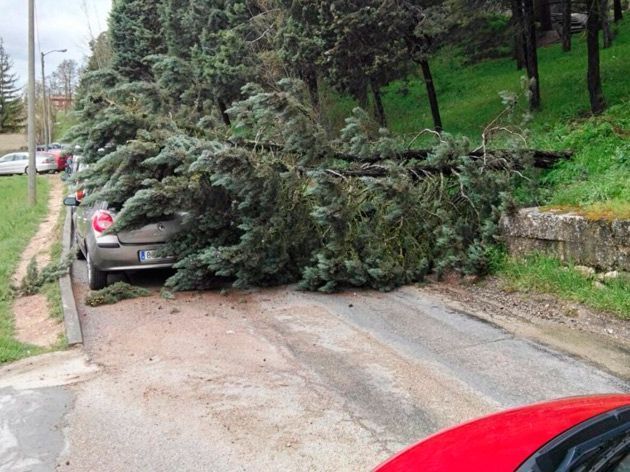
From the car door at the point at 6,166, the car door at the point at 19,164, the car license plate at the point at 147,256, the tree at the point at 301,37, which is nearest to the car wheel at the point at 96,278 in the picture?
the car license plate at the point at 147,256

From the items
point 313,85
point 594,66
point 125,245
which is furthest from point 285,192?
point 313,85

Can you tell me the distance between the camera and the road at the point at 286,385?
398cm

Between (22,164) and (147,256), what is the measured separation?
3384 cm

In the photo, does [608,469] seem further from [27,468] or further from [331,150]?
[331,150]

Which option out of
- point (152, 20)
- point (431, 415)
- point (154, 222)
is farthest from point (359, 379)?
point (152, 20)

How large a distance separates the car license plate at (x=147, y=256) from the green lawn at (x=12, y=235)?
169 centimetres

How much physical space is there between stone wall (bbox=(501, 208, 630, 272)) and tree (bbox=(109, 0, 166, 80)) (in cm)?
2530

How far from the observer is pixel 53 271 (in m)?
9.21

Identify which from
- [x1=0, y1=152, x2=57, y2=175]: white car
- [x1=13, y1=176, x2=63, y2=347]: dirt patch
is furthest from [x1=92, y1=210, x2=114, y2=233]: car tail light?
[x1=0, y1=152, x2=57, y2=175]: white car

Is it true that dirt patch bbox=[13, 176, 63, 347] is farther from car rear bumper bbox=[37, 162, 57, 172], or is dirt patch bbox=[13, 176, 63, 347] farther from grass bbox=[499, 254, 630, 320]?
car rear bumper bbox=[37, 162, 57, 172]

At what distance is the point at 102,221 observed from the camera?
26.8ft

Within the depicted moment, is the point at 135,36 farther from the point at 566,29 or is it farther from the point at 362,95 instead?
the point at 566,29

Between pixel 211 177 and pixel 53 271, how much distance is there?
3375 mm

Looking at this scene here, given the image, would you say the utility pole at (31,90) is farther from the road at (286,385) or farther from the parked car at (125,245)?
the road at (286,385)
